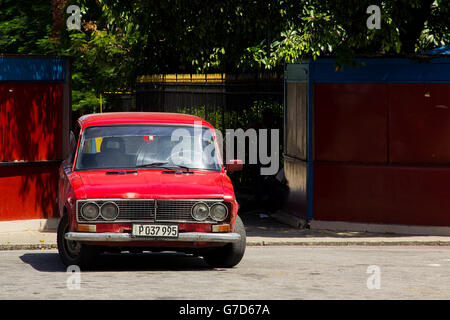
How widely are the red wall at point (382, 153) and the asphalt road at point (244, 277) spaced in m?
2.27

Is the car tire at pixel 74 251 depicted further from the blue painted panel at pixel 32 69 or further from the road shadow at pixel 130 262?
the blue painted panel at pixel 32 69

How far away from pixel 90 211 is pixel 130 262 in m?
1.66

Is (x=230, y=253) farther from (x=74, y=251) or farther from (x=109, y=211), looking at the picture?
(x=74, y=251)

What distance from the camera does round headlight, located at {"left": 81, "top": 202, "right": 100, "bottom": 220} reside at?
36.3ft

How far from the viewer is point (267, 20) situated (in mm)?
16672

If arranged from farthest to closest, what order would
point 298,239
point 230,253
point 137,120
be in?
point 298,239 < point 137,120 < point 230,253

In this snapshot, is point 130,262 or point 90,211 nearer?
point 90,211

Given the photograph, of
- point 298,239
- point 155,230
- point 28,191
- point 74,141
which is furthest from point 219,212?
point 28,191

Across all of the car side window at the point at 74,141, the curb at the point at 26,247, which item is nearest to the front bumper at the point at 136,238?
the car side window at the point at 74,141

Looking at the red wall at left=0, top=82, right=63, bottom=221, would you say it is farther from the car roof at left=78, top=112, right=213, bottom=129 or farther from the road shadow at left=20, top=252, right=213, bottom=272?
the car roof at left=78, top=112, right=213, bottom=129

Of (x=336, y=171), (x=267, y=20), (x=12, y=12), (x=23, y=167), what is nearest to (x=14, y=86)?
(x=23, y=167)

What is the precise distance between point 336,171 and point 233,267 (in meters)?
5.28

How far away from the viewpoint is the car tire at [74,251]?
37.7 feet

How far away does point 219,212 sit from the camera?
37.1ft
